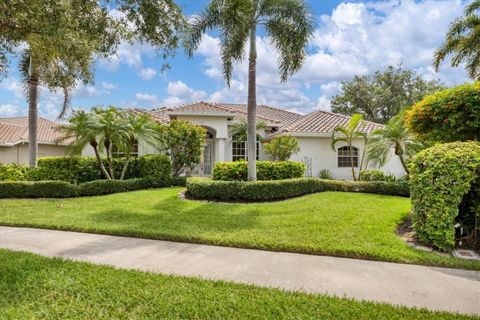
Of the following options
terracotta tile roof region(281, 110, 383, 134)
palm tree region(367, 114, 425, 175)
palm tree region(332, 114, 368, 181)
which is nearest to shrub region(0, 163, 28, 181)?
terracotta tile roof region(281, 110, 383, 134)

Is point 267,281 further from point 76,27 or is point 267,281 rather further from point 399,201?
point 399,201

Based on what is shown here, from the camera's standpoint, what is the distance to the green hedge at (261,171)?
45.8 ft

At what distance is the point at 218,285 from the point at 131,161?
44.7ft

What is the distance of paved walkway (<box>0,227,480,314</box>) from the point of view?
453 centimetres

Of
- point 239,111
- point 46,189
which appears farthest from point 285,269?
point 239,111

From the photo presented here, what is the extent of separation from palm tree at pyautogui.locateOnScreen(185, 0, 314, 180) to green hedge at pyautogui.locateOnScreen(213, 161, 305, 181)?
1135mm

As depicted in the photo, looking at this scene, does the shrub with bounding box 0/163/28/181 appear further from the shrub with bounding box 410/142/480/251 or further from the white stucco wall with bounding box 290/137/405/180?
the shrub with bounding box 410/142/480/251

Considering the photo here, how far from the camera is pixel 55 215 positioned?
378 inches

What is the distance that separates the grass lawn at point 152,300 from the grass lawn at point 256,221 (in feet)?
7.25

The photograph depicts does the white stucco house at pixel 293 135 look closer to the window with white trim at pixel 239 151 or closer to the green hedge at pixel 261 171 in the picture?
the window with white trim at pixel 239 151

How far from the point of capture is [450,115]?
8633 mm

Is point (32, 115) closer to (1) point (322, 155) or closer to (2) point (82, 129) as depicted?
(2) point (82, 129)

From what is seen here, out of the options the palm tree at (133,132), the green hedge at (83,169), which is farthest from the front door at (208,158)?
the palm tree at (133,132)

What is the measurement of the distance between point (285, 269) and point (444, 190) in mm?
3818
